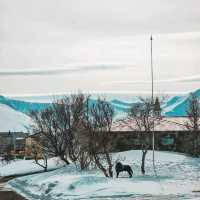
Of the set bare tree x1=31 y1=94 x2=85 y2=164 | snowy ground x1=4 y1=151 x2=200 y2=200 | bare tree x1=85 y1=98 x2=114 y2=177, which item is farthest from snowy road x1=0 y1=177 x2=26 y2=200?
bare tree x1=31 y1=94 x2=85 y2=164

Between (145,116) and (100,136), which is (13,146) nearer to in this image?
(145,116)

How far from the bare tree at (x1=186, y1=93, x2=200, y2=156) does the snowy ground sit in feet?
37.8

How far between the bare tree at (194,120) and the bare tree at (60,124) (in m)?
11.4

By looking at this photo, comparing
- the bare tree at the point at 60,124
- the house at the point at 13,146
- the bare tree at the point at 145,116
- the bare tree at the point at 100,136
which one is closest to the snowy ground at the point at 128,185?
the bare tree at the point at 100,136

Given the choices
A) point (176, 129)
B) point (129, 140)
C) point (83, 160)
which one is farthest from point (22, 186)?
point (176, 129)

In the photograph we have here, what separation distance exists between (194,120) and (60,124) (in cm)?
1464

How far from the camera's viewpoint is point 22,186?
37.6m

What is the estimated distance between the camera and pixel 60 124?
53.0 m

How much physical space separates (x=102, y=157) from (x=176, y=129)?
1893cm

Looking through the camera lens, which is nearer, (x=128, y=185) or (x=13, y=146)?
(x=128, y=185)

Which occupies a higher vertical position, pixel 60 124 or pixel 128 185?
pixel 60 124

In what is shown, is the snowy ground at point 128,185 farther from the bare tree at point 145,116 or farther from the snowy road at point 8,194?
the bare tree at point 145,116

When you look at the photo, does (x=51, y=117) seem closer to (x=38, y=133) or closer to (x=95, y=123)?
(x=38, y=133)

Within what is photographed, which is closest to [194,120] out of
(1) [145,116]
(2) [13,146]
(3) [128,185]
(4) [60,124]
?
(4) [60,124]
